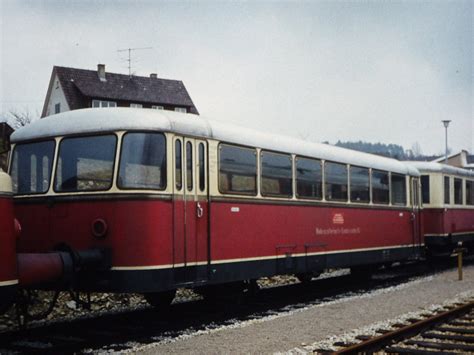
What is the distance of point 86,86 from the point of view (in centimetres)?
4662

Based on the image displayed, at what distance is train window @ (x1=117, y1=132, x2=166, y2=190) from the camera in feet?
27.9

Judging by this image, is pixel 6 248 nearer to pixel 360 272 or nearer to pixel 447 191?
pixel 360 272

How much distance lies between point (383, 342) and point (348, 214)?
596cm

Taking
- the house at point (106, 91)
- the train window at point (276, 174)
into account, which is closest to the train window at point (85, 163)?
the train window at point (276, 174)

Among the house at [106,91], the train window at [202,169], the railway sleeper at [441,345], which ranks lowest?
the railway sleeper at [441,345]

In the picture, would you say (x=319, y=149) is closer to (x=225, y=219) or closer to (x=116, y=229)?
(x=225, y=219)

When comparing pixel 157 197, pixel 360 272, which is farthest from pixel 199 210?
pixel 360 272

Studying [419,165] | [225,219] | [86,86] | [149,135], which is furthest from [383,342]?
[86,86]

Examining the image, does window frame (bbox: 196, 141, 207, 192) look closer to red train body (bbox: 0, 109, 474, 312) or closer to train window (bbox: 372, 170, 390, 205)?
red train body (bbox: 0, 109, 474, 312)

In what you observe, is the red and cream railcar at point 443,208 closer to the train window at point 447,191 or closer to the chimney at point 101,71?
the train window at point 447,191

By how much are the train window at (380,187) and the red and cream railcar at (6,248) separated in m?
9.78

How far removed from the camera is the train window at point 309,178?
11.9m

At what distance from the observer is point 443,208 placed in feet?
64.4

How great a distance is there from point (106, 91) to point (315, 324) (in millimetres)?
39722
